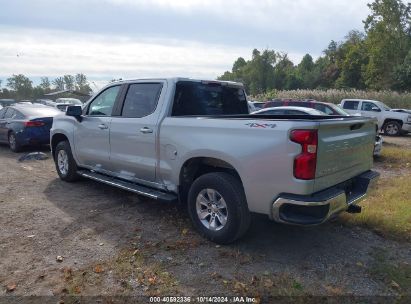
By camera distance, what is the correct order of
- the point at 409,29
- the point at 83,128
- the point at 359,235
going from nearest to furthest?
the point at 359,235, the point at 83,128, the point at 409,29

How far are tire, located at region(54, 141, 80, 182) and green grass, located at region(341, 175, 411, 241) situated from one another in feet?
15.9

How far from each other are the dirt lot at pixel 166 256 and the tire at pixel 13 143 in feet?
20.1

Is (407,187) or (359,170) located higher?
(359,170)

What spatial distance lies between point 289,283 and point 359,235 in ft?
5.72

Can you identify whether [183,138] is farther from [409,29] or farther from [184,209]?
[409,29]

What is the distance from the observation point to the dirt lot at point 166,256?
3707mm

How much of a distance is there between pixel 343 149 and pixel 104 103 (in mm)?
3922

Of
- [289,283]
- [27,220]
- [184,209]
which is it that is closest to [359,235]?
[289,283]

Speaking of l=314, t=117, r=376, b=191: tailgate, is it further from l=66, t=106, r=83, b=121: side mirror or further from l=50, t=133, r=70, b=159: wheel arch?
l=50, t=133, r=70, b=159: wheel arch

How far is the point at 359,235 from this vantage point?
198 inches

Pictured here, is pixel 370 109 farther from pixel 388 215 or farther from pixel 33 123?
pixel 33 123

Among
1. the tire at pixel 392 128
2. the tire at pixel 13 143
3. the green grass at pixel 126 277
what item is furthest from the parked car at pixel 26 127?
the tire at pixel 392 128

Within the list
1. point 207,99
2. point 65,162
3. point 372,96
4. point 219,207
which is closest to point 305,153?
point 219,207

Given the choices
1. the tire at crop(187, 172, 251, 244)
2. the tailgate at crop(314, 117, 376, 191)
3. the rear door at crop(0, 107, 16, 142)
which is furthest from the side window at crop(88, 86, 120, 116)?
the rear door at crop(0, 107, 16, 142)
